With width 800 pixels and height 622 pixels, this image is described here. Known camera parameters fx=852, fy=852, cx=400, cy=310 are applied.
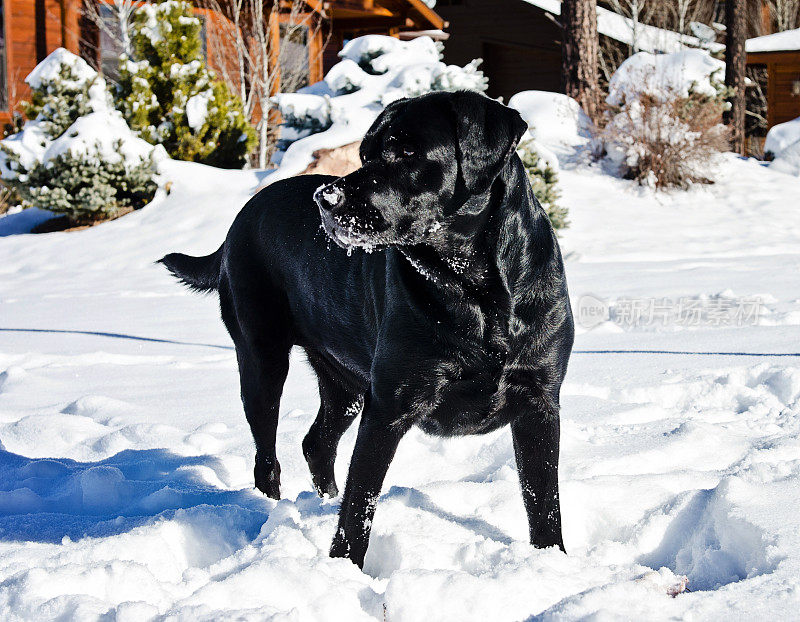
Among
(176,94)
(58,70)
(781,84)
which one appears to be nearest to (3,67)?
(58,70)

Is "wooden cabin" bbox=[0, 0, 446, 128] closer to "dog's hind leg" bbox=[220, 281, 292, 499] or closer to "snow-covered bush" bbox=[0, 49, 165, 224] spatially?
"snow-covered bush" bbox=[0, 49, 165, 224]

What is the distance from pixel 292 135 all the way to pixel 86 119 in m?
2.73

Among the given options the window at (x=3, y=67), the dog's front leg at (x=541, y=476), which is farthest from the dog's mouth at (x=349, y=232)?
the window at (x=3, y=67)

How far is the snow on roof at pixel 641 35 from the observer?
74.9 ft

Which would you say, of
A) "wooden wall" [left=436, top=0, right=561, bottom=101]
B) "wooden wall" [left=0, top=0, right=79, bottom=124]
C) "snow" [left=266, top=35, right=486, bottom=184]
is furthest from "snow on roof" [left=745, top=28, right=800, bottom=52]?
"wooden wall" [left=0, top=0, right=79, bottom=124]

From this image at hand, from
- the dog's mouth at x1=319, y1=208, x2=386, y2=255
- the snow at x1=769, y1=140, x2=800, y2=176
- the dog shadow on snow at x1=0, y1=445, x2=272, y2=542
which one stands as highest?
the dog's mouth at x1=319, y1=208, x2=386, y2=255

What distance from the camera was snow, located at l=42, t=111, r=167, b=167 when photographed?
10906 mm

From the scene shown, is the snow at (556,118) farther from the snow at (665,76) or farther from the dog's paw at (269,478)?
the dog's paw at (269,478)

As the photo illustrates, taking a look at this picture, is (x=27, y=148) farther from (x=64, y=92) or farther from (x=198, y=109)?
(x=198, y=109)

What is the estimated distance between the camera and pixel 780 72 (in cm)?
2289

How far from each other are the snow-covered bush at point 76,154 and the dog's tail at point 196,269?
25.9ft

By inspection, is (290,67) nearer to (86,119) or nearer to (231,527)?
(86,119)

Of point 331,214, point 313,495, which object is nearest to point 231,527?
point 313,495

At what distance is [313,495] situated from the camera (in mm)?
2855
